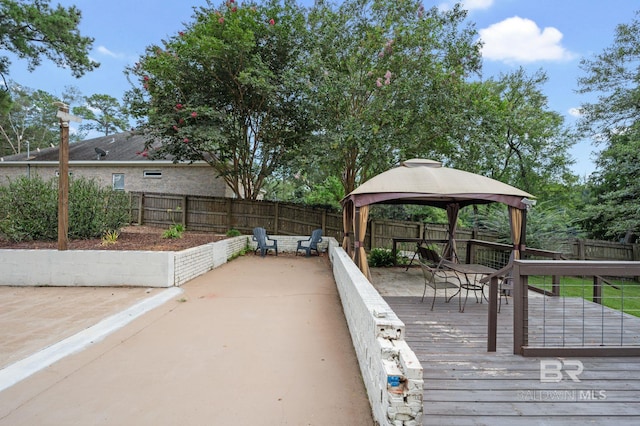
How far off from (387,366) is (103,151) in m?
21.3

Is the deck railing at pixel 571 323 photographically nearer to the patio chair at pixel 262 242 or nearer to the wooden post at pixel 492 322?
the wooden post at pixel 492 322

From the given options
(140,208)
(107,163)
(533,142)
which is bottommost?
(140,208)

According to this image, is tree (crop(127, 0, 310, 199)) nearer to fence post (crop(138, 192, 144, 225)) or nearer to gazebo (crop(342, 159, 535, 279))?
fence post (crop(138, 192, 144, 225))

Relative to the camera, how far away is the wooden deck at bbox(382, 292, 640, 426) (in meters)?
2.40

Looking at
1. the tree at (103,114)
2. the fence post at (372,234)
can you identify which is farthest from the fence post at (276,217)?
the tree at (103,114)

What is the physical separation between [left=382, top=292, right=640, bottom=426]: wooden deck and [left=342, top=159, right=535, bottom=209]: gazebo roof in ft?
9.78

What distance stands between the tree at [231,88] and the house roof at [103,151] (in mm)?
6073

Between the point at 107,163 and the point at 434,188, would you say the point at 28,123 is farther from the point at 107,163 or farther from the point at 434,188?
the point at 434,188

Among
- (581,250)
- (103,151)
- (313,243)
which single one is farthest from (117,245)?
(581,250)

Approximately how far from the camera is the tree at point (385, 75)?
9891 mm

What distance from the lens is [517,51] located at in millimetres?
16500

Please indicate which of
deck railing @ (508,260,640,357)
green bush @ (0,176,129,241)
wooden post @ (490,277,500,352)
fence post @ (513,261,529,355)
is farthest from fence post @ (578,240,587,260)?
green bush @ (0,176,129,241)

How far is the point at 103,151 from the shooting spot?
1856 cm

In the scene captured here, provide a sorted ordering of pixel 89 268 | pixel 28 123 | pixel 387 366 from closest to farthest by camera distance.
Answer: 1. pixel 387 366
2. pixel 89 268
3. pixel 28 123
